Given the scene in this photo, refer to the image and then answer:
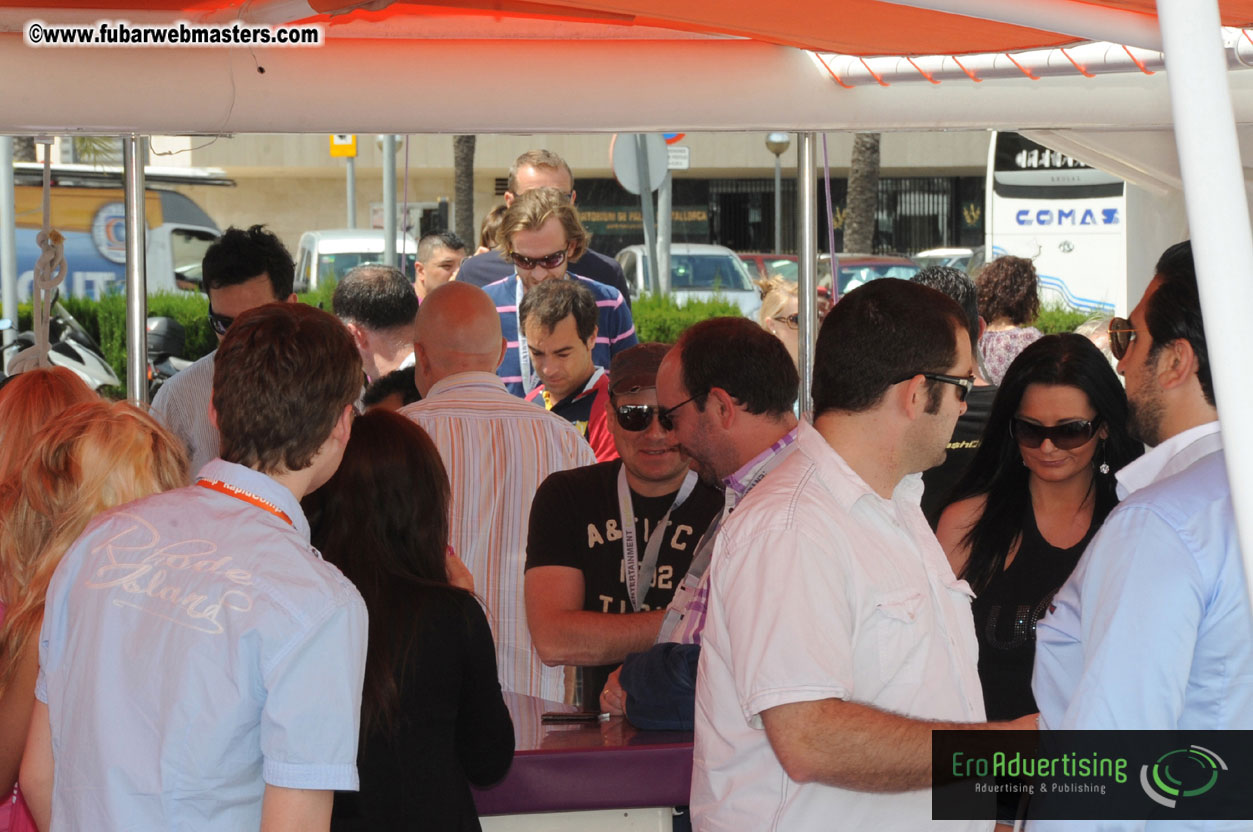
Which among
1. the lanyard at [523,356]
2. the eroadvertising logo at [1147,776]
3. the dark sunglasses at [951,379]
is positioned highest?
the lanyard at [523,356]

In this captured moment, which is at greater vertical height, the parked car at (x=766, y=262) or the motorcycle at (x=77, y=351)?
the parked car at (x=766, y=262)

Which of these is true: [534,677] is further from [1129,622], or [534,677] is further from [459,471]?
[1129,622]

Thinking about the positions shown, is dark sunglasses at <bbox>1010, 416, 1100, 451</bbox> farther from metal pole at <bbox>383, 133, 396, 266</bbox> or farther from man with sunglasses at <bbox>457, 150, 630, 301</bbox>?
metal pole at <bbox>383, 133, 396, 266</bbox>

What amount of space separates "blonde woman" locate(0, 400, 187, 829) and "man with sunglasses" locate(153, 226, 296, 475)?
1.95 metres

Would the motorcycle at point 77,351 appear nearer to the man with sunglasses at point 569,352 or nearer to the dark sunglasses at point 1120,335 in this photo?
the man with sunglasses at point 569,352

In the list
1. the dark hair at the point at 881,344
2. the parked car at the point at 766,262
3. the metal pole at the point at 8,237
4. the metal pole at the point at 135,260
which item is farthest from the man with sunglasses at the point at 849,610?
the parked car at the point at 766,262

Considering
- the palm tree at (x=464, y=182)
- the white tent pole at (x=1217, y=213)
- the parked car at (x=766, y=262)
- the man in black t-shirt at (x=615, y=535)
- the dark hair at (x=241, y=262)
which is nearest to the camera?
the white tent pole at (x=1217, y=213)

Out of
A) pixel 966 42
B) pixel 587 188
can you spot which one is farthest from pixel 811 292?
pixel 587 188

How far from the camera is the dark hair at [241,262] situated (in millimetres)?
4441

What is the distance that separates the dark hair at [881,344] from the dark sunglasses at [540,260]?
3.27 m

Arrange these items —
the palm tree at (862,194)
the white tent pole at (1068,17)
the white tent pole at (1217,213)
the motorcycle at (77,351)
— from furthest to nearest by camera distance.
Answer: the palm tree at (862,194) < the motorcycle at (77,351) < the white tent pole at (1068,17) < the white tent pole at (1217,213)

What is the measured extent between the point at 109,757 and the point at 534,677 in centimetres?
216

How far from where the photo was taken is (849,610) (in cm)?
202

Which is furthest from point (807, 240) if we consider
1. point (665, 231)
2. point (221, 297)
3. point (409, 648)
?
point (665, 231)
